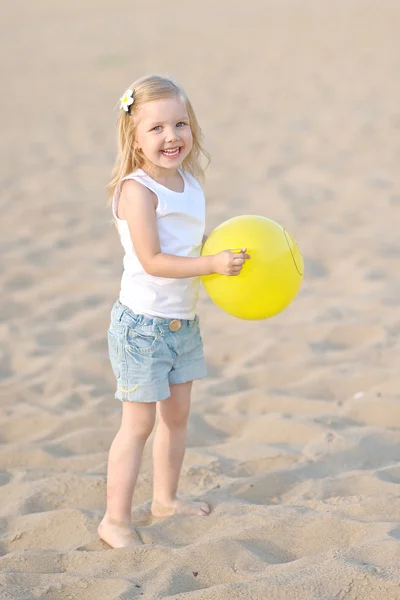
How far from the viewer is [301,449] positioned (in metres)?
3.87

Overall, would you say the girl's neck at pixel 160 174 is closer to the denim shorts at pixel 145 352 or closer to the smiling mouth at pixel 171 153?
the smiling mouth at pixel 171 153

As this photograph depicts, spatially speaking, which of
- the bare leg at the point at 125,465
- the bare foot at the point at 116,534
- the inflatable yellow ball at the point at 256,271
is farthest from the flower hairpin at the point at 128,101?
the bare foot at the point at 116,534

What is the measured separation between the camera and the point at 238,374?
4625 millimetres

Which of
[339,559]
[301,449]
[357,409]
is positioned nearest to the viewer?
[339,559]

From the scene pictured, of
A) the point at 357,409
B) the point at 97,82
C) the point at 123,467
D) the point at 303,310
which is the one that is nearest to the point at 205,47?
the point at 97,82

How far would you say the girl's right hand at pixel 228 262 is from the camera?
2.89 metres

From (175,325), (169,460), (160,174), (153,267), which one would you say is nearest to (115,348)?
(175,325)

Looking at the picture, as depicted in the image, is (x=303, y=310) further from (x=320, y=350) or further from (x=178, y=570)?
(x=178, y=570)

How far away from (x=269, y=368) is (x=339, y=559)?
78.7 inches

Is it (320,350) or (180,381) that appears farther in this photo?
(320,350)

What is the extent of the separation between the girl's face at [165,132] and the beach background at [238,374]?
1.34 meters

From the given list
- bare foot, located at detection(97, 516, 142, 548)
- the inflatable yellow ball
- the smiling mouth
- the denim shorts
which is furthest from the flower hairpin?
bare foot, located at detection(97, 516, 142, 548)

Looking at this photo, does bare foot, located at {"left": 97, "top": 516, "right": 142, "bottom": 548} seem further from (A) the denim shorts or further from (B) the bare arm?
(B) the bare arm

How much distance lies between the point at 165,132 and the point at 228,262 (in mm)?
510
